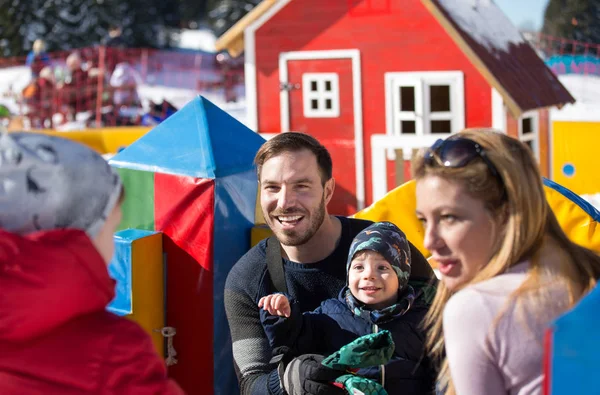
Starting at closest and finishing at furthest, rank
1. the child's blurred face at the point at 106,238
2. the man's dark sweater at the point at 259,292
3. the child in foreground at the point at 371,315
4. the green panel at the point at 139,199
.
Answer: the child's blurred face at the point at 106,238
the child in foreground at the point at 371,315
the man's dark sweater at the point at 259,292
the green panel at the point at 139,199

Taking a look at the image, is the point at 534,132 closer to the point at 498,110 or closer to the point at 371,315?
the point at 498,110

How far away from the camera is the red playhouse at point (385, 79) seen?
8.93 metres

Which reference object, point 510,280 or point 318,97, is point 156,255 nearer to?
point 510,280

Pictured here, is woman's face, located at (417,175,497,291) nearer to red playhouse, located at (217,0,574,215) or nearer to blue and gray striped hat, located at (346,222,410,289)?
blue and gray striped hat, located at (346,222,410,289)

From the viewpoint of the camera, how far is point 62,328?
5.86ft

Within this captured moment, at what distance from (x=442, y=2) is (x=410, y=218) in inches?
225

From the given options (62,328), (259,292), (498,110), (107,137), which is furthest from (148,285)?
(107,137)

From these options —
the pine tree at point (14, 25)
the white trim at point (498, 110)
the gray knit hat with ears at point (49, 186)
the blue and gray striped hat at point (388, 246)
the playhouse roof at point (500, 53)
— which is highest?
the pine tree at point (14, 25)

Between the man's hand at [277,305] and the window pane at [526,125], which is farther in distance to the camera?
the window pane at [526,125]

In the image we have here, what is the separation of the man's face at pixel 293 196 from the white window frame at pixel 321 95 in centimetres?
641

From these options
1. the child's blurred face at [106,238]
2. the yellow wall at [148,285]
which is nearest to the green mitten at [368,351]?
the child's blurred face at [106,238]

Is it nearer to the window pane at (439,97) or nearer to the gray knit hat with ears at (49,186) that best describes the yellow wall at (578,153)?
the window pane at (439,97)

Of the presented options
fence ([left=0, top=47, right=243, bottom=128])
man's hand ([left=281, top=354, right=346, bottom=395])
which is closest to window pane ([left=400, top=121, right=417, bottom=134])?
fence ([left=0, top=47, right=243, bottom=128])

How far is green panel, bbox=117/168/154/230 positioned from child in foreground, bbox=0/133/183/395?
2.05 metres
